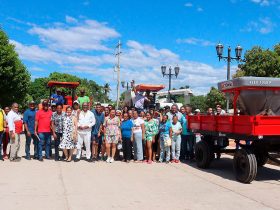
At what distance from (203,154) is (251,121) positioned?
2.82 metres

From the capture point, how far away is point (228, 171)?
998cm

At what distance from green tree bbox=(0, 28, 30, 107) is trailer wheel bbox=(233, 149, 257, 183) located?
23.2 metres

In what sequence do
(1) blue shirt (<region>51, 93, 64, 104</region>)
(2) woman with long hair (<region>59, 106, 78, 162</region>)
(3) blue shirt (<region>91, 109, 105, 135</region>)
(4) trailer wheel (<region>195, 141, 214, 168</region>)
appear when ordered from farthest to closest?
(1) blue shirt (<region>51, 93, 64, 104</region>)
(3) blue shirt (<region>91, 109, 105, 135</region>)
(2) woman with long hair (<region>59, 106, 78, 162</region>)
(4) trailer wheel (<region>195, 141, 214, 168</region>)

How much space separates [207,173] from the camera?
9609 millimetres

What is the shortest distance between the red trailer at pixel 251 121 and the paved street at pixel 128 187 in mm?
523

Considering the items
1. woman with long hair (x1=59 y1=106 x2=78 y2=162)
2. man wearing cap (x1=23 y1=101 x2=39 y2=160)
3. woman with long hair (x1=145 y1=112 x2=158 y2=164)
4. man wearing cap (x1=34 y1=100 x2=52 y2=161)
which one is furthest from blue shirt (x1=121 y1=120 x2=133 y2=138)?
man wearing cap (x1=23 y1=101 x2=39 y2=160)

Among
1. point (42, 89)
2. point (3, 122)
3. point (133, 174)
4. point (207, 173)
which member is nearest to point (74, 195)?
point (133, 174)

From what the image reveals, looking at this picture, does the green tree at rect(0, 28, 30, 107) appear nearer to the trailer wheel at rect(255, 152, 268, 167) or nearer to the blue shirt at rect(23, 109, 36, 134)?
the blue shirt at rect(23, 109, 36, 134)

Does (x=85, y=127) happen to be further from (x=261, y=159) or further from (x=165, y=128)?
(x=261, y=159)

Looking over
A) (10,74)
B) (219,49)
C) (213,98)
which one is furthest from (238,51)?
(213,98)

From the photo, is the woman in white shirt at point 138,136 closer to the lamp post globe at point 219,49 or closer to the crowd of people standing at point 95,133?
the crowd of people standing at point 95,133

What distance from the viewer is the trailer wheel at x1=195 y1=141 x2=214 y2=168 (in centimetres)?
1023

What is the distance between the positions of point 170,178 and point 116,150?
11.1 feet

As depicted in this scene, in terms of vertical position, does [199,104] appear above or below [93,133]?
above
